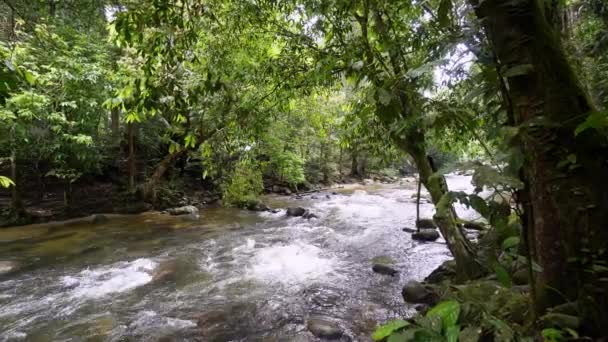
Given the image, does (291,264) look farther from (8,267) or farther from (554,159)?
(554,159)

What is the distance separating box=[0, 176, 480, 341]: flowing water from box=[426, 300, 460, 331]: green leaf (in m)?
2.26

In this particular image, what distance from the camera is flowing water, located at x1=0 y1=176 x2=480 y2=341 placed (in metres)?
4.04

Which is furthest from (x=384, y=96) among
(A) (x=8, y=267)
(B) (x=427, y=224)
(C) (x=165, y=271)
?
(A) (x=8, y=267)

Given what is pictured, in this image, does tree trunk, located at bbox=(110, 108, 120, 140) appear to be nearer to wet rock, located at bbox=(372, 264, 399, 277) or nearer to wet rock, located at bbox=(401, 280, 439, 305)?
wet rock, located at bbox=(372, 264, 399, 277)

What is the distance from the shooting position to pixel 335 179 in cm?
2345

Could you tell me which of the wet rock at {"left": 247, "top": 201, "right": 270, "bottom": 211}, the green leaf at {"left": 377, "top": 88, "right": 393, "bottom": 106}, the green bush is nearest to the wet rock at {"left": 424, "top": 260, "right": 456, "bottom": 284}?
the green leaf at {"left": 377, "top": 88, "right": 393, "bottom": 106}

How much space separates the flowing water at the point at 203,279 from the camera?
4043 millimetres

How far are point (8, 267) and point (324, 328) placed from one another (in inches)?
237

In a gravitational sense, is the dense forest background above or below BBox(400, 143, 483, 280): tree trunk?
above

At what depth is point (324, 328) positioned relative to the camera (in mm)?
3811

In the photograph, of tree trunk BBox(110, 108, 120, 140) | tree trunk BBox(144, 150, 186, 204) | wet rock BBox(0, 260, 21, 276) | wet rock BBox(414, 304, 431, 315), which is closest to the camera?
wet rock BBox(414, 304, 431, 315)

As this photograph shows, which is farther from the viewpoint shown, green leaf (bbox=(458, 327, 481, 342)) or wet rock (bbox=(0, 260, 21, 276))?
wet rock (bbox=(0, 260, 21, 276))

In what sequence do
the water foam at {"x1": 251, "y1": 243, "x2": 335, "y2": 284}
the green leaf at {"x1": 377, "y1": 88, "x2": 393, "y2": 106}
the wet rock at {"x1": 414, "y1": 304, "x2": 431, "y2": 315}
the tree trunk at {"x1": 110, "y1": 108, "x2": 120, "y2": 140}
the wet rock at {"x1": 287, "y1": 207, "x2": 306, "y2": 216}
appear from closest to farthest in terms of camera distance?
the green leaf at {"x1": 377, "y1": 88, "x2": 393, "y2": 106} < the wet rock at {"x1": 414, "y1": 304, "x2": 431, "y2": 315} < the water foam at {"x1": 251, "y1": 243, "x2": 335, "y2": 284} < the wet rock at {"x1": 287, "y1": 207, "x2": 306, "y2": 216} < the tree trunk at {"x1": 110, "y1": 108, "x2": 120, "y2": 140}

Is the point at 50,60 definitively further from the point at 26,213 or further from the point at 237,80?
the point at 237,80
